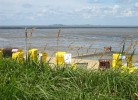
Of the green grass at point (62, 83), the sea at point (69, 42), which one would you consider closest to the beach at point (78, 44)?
the sea at point (69, 42)

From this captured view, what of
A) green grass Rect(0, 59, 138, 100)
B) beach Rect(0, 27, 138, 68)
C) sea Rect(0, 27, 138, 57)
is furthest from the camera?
beach Rect(0, 27, 138, 68)

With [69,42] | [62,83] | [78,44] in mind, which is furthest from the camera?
[69,42]

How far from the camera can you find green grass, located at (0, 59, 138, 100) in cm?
436

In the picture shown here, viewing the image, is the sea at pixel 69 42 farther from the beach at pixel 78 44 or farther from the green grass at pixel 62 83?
the green grass at pixel 62 83

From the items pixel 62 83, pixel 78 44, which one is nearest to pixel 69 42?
pixel 78 44

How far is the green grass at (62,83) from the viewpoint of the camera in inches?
171

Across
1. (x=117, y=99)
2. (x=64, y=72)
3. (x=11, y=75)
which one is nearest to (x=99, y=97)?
(x=117, y=99)

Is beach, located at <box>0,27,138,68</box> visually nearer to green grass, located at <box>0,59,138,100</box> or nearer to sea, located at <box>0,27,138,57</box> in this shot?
sea, located at <box>0,27,138,57</box>

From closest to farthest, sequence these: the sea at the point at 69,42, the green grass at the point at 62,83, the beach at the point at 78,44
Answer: the green grass at the point at 62,83 → the sea at the point at 69,42 → the beach at the point at 78,44

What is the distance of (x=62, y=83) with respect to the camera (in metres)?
4.93

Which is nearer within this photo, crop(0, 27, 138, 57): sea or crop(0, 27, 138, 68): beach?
crop(0, 27, 138, 57): sea

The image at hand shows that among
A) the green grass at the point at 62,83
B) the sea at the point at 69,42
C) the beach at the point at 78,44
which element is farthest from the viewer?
the beach at the point at 78,44

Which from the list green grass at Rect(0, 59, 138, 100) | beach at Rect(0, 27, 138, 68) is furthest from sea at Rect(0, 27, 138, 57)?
green grass at Rect(0, 59, 138, 100)

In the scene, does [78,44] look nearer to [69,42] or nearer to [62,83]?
[69,42]
